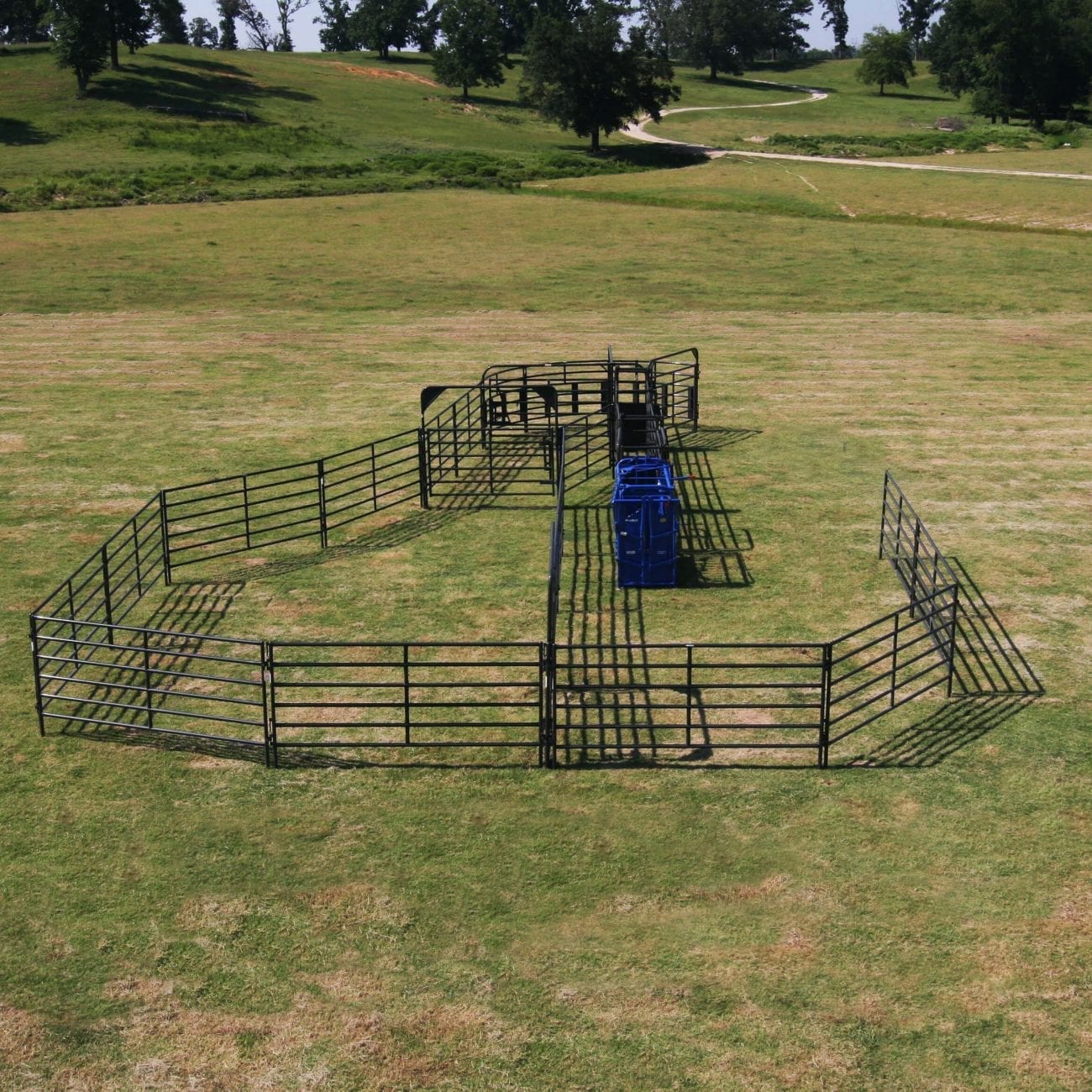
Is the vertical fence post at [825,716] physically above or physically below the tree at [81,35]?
below

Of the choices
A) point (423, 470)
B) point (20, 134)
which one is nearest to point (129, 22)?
point (20, 134)

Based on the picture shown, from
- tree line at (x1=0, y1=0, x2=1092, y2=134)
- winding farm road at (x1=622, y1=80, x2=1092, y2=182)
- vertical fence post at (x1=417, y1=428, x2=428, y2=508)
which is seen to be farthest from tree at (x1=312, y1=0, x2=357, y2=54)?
vertical fence post at (x1=417, y1=428, x2=428, y2=508)

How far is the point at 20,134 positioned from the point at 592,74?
38085 millimetres

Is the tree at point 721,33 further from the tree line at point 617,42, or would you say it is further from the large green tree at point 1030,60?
the large green tree at point 1030,60

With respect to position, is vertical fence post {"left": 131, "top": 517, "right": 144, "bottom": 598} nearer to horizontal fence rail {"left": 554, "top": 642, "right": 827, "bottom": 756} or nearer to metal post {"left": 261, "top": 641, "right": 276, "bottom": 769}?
metal post {"left": 261, "top": 641, "right": 276, "bottom": 769}

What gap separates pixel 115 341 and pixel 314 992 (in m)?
33.9

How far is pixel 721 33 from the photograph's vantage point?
468 feet

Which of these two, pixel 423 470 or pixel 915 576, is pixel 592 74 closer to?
pixel 423 470

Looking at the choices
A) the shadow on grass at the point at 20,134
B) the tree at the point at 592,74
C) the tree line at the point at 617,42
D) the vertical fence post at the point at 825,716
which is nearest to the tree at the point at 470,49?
the tree line at the point at 617,42

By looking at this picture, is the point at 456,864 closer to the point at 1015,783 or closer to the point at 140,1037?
the point at 140,1037

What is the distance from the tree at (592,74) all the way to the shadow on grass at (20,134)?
108 feet

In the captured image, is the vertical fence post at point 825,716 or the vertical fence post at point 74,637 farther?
the vertical fence post at point 74,637

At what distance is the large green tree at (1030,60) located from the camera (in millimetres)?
106750

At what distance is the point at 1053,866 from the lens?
38.2ft
